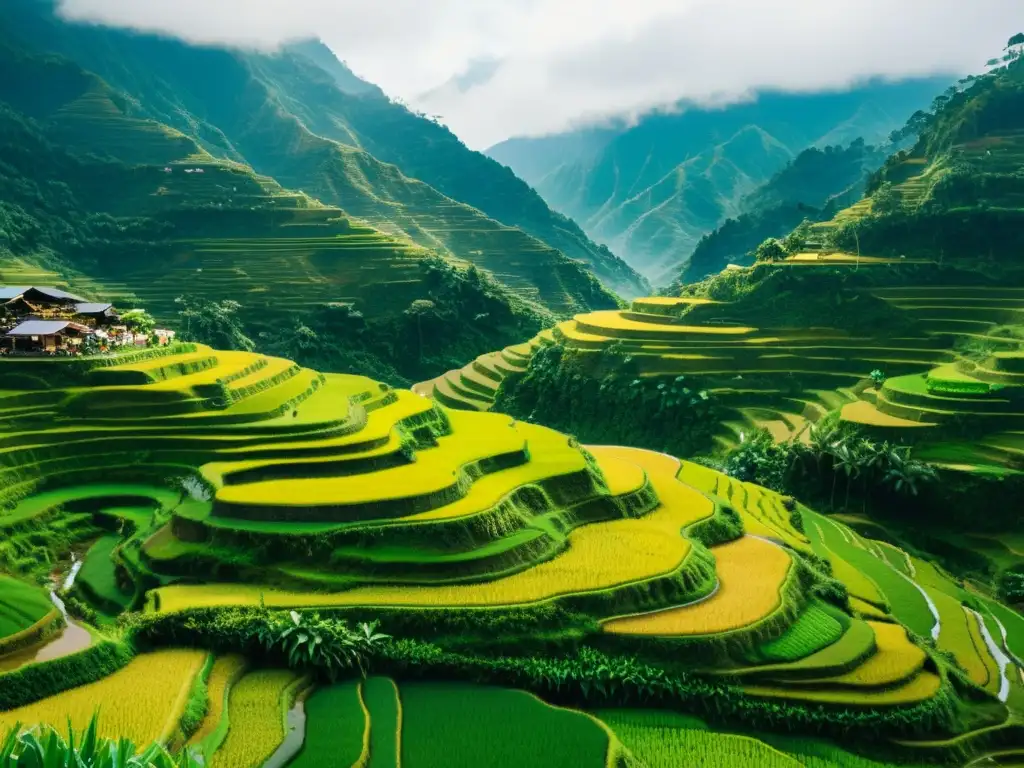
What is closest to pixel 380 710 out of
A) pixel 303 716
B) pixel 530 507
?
pixel 303 716

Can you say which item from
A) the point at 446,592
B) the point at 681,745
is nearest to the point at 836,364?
the point at 446,592

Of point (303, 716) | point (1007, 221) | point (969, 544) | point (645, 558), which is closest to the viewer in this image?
point (303, 716)

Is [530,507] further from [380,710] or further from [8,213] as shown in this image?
[8,213]

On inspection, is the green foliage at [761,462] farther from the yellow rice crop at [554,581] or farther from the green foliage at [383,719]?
the green foliage at [383,719]

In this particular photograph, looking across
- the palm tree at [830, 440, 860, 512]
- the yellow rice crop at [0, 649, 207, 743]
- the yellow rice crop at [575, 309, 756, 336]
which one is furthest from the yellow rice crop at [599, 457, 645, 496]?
the yellow rice crop at [575, 309, 756, 336]

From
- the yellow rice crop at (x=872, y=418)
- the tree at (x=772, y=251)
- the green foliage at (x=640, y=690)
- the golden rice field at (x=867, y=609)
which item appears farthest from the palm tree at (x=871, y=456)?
the tree at (x=772, y=251)

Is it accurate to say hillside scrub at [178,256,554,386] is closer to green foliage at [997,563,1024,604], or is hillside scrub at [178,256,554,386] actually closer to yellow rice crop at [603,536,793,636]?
yellow rice crop at [603,536,793,636]
